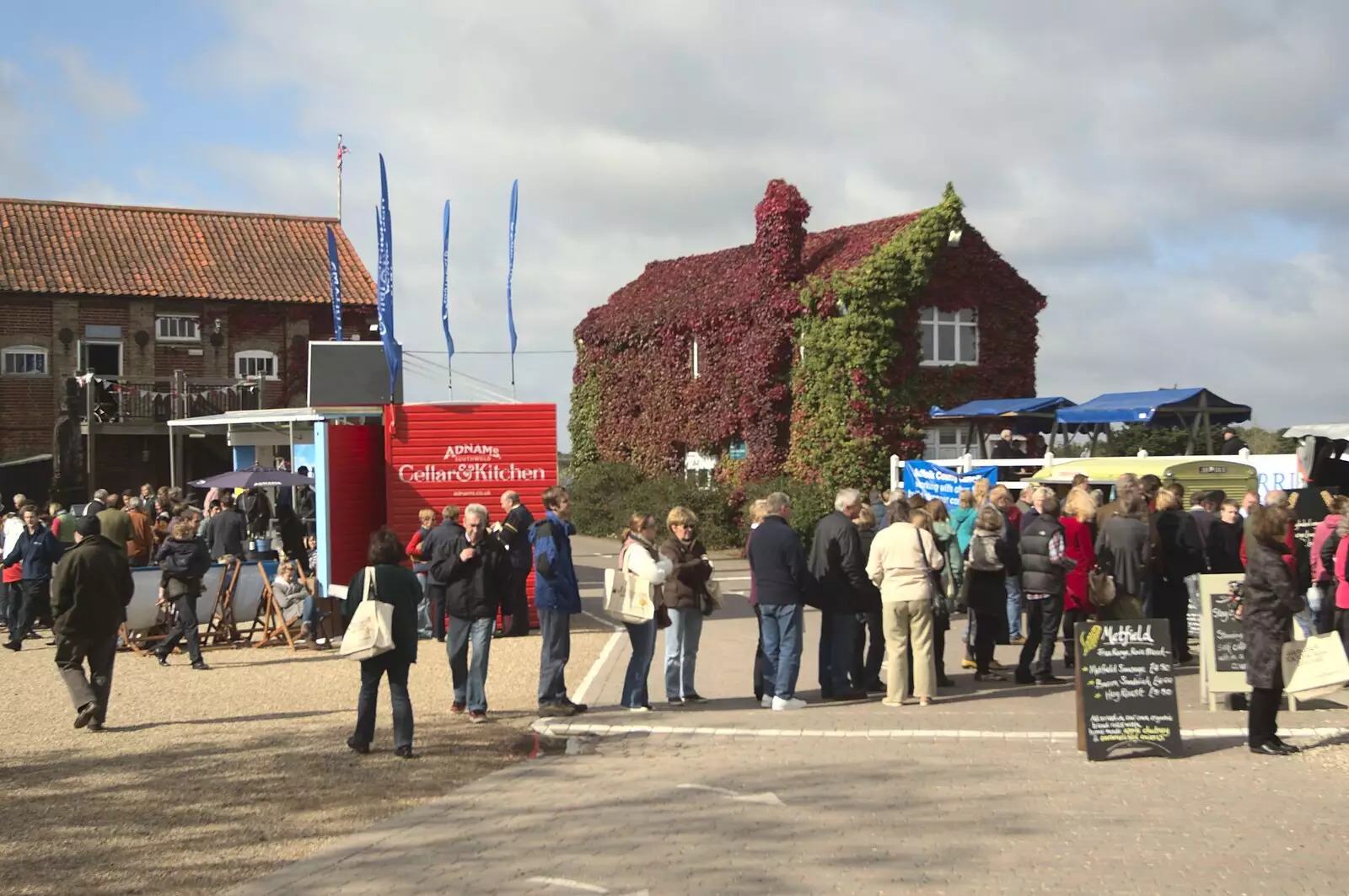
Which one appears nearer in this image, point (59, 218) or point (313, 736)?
point (313, 736)

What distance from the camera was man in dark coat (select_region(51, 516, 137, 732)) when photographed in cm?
1112

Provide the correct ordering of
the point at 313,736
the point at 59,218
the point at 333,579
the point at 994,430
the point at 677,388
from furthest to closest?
1. the point at 59,218
2. the point at 677,388
3. the point at 994,430
4. the point at 333,579
5. the point at 313,736

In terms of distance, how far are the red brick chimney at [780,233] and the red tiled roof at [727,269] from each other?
40cm

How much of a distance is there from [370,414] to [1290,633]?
12489mm

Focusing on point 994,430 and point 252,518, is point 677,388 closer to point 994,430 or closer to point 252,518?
point 994,430

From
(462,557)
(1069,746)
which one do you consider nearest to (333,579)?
(462,557)

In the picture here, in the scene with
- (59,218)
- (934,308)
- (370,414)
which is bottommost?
(370,414)

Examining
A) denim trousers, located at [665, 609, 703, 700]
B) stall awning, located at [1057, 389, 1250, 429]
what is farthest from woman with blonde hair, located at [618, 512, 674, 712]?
stall awning, located at [1057, 389, 1250, 429]

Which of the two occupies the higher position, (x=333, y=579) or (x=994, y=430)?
(x=994, y=430)

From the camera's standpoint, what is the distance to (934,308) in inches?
1249

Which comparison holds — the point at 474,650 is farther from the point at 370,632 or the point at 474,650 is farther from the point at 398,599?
the point at 370,632

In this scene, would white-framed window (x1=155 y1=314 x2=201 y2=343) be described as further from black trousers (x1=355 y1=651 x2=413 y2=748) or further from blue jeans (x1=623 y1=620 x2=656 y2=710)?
black trousers (x1=355 y1=651 x2=413 y2=748)

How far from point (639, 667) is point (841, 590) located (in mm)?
1793

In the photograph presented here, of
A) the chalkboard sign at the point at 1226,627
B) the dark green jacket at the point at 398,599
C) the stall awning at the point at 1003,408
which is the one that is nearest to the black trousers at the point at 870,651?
the chalkboard sign at the point at 1226,627
